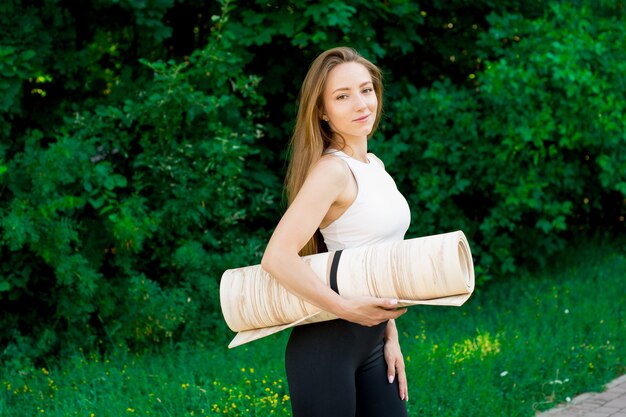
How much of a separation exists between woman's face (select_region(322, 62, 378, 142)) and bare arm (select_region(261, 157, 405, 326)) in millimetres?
293

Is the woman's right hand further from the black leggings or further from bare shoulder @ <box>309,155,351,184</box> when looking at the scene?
bare shoulder @ <box>309,155,351,184</box>

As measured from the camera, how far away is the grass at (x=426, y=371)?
15.6 ft

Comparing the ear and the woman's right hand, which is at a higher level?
the ear

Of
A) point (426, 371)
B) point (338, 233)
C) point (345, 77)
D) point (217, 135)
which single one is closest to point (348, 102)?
point (345, 77)

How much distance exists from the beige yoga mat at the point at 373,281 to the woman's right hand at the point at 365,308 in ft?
0.08

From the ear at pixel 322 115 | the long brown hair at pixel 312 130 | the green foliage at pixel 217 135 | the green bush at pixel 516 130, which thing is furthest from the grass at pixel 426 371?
the ear at pixel 322 115

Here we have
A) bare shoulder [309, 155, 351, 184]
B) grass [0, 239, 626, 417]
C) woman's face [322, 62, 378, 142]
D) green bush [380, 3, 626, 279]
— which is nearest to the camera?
bare shoulder [309, 155, 351, 184]

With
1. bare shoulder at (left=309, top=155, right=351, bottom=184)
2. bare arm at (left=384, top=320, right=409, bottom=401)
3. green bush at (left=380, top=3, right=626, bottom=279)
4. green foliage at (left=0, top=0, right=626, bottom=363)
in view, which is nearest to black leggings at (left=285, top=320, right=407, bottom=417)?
bare arm at (left=384, top=320, right=409, bottom=401)

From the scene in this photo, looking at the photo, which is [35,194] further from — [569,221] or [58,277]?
[569,221]

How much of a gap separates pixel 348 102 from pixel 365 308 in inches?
25.1

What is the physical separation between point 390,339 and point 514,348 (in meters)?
3.26

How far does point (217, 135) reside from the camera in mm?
6723

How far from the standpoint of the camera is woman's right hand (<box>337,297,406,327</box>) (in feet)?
7.59

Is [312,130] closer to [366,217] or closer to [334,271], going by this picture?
[366,217]
